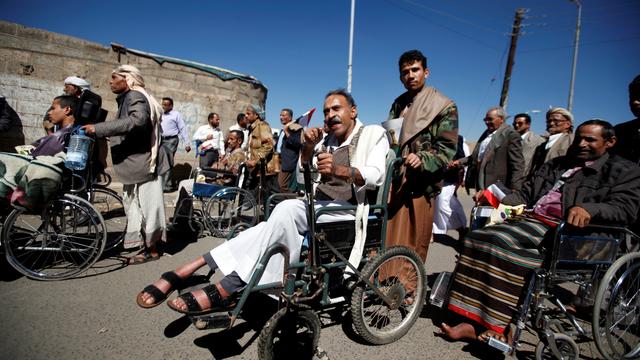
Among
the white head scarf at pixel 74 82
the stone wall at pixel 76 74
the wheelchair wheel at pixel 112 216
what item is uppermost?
the stone wall at pixel 76 74

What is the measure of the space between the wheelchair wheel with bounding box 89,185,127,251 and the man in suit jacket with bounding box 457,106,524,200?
439 cm

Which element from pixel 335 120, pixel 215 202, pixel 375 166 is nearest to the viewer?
pixel 375 166

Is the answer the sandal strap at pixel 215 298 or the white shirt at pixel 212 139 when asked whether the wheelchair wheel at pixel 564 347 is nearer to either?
the sandal strap at pixel 215 298

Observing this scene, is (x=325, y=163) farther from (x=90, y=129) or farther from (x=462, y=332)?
(x=90, y=129)

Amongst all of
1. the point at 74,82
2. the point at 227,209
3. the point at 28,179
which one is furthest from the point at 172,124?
the point at 28,179

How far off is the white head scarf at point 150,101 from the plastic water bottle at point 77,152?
1.88 feet

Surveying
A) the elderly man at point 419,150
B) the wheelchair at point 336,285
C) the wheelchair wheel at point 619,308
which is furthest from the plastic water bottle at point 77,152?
the wheelchair wheel at point 619,308

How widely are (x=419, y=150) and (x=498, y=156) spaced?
90.9 inches

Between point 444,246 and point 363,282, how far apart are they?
3.54 metres

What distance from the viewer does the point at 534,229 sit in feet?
7.77

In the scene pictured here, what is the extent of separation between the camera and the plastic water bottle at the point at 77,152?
9.73 ft

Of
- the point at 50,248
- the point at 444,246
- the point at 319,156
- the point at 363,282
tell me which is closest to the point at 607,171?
the point at 363,282

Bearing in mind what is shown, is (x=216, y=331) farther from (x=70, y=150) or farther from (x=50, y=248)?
(x=70, y=150)

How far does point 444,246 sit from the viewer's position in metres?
5.23
